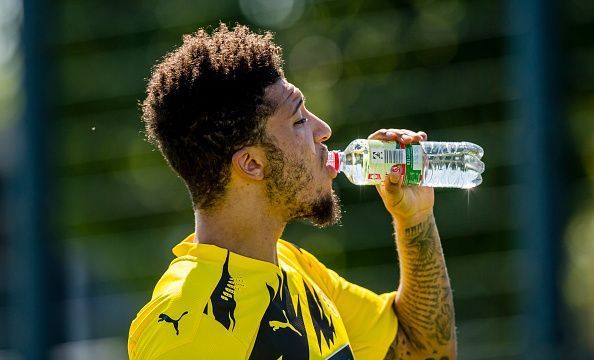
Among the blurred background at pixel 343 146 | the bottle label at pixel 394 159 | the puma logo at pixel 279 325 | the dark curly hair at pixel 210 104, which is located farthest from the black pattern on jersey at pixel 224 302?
the blurred background at pixel 343 146

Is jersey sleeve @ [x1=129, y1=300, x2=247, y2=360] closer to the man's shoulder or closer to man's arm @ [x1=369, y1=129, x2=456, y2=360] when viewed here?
the man's shoulder

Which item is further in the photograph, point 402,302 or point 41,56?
point 41,56

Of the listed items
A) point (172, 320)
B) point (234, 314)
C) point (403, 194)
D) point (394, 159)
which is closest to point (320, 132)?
point (394, 159)

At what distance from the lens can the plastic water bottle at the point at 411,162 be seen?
10.6 ft

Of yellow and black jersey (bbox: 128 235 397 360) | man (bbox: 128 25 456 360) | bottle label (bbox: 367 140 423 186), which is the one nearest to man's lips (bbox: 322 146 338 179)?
man (bbox: 128 25 456 360)

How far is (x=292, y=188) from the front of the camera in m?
3.13

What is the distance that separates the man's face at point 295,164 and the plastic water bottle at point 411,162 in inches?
3.6

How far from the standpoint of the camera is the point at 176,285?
287 cm

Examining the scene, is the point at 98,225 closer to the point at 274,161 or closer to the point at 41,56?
the point at 41,56

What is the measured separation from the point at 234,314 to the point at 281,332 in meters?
0.14

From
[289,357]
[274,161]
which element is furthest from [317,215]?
[289,357]

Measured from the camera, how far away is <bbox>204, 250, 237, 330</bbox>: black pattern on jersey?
2.82 metres

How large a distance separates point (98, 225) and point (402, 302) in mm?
2518

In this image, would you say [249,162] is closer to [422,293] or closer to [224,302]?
[224,302]
